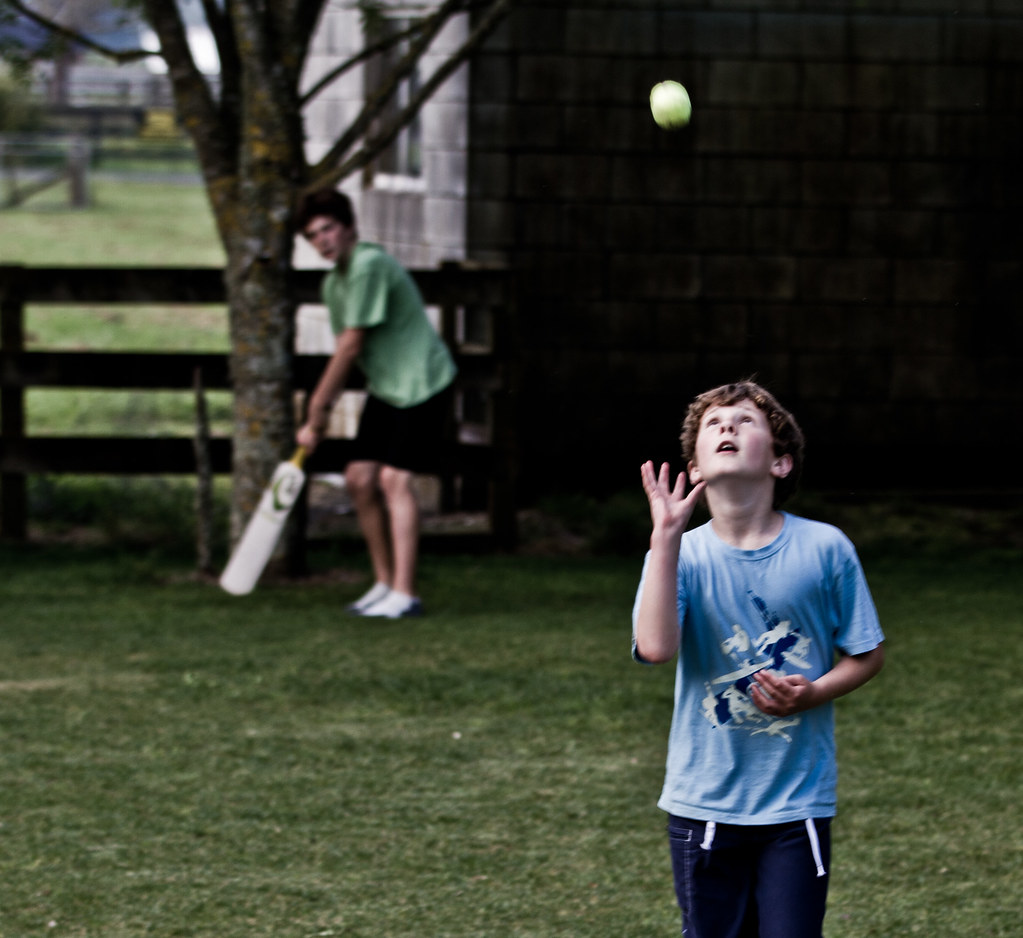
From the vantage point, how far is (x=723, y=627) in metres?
2.77

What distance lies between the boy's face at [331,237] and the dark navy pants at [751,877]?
441 centimetres

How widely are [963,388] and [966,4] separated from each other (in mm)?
2406

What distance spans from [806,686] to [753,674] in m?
0.11

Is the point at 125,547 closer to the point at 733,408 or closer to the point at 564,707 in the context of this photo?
the point at 564,707

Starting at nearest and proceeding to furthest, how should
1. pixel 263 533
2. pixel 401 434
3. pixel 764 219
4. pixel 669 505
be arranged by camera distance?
pixel 669 505 < pixel 401 434 < pixel 263 533 < pixel 764 219

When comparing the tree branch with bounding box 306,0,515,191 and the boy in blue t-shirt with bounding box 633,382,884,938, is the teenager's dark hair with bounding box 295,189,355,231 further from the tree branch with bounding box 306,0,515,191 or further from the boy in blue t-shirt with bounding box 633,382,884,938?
the boy in blue t-shirt with bounding box 633,382,884,938

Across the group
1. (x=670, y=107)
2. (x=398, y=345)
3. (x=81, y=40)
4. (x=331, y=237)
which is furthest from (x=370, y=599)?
(x=81, y=40)

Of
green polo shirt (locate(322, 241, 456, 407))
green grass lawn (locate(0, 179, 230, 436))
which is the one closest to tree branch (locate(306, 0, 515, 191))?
green polo shirt (locate(322, 241, 456, 407))

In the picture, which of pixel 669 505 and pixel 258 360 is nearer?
pixel 669 505

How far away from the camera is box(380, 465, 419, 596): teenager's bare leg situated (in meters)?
6.98

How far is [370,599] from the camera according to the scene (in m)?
7.12

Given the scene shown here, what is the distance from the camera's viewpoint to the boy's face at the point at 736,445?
273 cm

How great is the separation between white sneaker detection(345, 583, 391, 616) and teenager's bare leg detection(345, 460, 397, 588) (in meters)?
0.03

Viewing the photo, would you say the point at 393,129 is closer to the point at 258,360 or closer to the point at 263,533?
the point at 258,360
